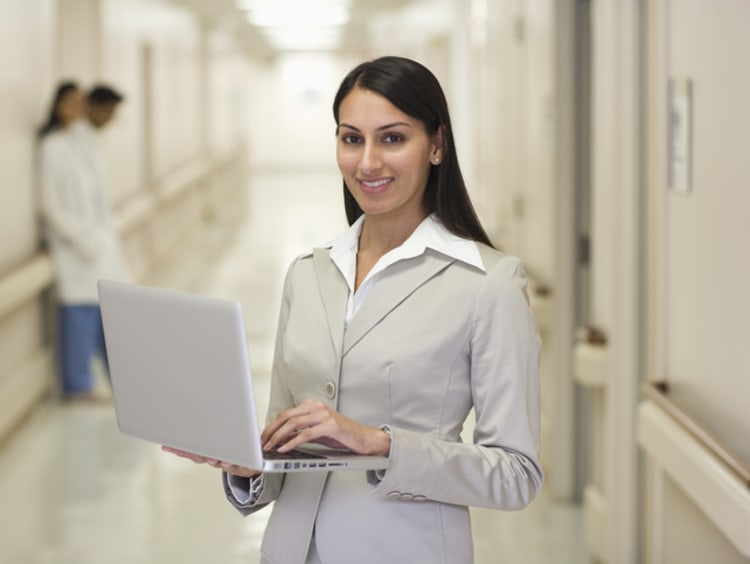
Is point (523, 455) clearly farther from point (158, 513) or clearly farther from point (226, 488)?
point (158, 513)

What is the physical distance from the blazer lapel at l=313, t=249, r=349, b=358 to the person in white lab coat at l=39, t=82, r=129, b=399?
5.17 meters

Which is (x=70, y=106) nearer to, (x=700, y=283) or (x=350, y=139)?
(x=700, y=283)

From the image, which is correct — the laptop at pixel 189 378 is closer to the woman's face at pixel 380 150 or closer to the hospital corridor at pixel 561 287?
the hospital corridor at pixel 561 287

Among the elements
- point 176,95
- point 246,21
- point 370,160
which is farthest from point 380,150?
point 246,21

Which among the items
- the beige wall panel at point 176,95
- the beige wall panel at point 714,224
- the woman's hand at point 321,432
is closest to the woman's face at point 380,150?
the woman's hand at point 321,432

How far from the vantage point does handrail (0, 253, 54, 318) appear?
6.10 metres

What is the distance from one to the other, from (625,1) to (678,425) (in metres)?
1.46

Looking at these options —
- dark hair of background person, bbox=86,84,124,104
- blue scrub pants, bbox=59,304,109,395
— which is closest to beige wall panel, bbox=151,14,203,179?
dark hair of background person, bbox=86,84,124,104

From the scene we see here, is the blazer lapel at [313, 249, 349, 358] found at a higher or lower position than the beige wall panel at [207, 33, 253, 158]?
lower

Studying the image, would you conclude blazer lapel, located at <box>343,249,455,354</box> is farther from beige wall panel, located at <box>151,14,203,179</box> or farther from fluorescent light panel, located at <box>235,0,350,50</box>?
fluorescent light panel, located at <box>235,0,350,50</box>

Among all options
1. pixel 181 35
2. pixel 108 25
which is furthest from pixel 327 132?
pixel 108 25

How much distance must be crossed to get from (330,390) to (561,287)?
11.3 feet

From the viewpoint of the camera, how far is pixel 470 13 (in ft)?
32.3

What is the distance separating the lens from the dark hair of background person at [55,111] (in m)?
7.09
